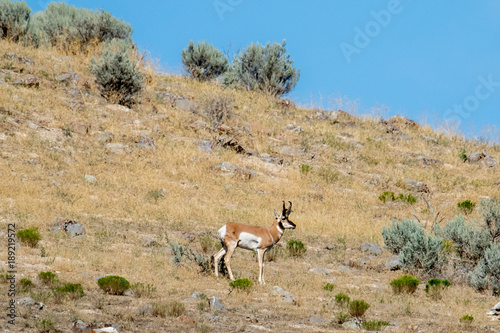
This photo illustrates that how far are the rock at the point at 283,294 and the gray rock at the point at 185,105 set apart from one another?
18299 mm

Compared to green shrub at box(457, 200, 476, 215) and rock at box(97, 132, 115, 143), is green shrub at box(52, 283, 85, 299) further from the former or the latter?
green shrub at box(457, 200, 476, 215)

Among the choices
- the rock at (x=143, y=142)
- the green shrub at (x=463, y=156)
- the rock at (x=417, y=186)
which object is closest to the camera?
the rock at (x=143, y=142)

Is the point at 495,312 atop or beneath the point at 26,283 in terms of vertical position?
beneath

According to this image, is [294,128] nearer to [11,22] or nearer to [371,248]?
[371,248]

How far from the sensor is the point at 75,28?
31.4 m

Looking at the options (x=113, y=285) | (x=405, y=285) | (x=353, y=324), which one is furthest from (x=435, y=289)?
(x=113, y=285)

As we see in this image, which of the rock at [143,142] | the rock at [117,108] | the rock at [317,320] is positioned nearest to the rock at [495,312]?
the rock at [317,320]

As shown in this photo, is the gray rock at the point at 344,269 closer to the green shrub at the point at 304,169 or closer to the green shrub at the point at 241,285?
the green shrub at the point at 241,285

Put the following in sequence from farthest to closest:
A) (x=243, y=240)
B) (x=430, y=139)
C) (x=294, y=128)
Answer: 1. (x=430, y=139)
2. (x=294, y=128)
3. (x=243, y=240)

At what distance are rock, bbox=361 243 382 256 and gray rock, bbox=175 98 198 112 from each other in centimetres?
1413

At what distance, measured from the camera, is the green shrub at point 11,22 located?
29328 millimetres

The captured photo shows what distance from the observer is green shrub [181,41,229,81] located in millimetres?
34875

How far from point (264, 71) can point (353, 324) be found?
27.5 metres

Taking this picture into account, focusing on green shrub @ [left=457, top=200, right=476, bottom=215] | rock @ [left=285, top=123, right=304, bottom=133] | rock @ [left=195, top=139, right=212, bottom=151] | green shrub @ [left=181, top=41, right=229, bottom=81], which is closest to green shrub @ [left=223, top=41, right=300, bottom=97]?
green shrub @ [left=181, top=41, right=229, bottom=81]
